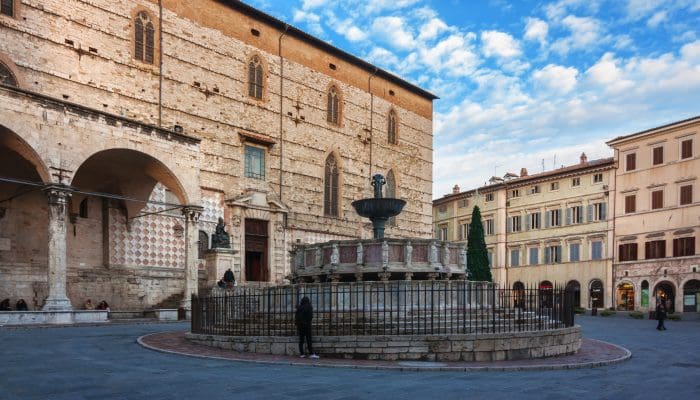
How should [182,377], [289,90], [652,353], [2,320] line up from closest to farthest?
[182,377] < [652,353] < [2,320] < [289,90]

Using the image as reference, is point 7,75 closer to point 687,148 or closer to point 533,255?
point 687,148

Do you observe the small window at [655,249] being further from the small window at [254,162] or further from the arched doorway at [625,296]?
the small window at [254,162]

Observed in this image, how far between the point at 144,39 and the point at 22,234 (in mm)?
9881

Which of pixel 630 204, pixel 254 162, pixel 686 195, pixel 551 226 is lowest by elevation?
pixel 551 226

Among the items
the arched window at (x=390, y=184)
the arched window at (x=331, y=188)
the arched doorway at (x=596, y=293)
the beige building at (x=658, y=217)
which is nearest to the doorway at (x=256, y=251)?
the arched window at (x=331, y=188)

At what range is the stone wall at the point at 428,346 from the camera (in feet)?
36.1

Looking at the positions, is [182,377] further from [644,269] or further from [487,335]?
[644,269]

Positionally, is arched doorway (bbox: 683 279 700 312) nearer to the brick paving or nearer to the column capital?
the brick paving

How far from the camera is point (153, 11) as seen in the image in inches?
1038

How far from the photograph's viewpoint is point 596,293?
42.2 m

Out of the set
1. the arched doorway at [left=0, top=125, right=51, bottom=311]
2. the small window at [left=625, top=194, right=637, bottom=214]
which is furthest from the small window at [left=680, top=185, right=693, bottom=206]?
the arched doorway at [left=0, top=125, right=51, bottom=311]

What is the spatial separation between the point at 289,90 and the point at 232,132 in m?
5.03

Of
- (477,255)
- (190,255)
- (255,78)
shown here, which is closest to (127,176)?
(190,255)

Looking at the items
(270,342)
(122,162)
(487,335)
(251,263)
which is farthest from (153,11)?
(487,335)
